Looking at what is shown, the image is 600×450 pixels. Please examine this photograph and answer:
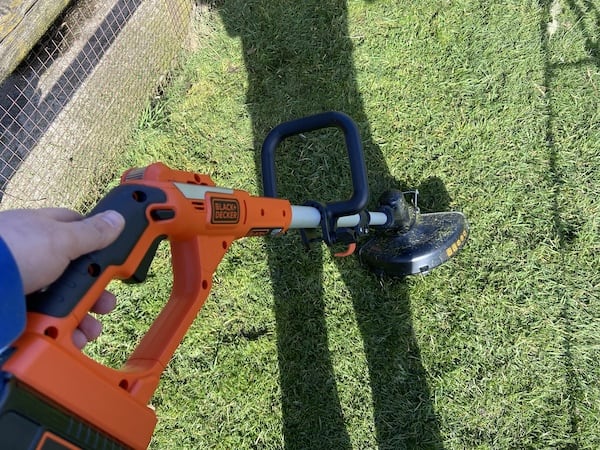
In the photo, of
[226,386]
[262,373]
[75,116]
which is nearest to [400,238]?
[262,373]

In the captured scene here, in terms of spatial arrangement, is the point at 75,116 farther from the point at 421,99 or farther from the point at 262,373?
the point at 421,99

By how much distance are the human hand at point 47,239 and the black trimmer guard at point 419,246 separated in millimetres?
1955

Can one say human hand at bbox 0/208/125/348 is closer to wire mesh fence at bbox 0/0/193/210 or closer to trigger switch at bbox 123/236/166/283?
trigger switch at bbox 123/236/166/283

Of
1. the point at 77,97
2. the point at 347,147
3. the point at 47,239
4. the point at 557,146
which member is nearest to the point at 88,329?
the point at 47,239

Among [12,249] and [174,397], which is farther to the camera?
[174,397]

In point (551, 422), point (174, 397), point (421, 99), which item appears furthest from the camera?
point (421, 99)

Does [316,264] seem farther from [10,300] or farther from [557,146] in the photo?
[10,300]

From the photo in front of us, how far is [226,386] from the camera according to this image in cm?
302

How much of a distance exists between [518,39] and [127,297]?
311cm

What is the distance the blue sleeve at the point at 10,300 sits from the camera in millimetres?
999

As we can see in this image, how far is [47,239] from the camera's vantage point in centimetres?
116

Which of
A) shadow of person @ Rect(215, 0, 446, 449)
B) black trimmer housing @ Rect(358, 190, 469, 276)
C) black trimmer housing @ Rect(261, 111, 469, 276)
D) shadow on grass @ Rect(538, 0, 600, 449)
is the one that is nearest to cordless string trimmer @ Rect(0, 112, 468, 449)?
black trimmer housing @ Rect(261, 111, 469, 276)

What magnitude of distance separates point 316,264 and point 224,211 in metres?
1.61

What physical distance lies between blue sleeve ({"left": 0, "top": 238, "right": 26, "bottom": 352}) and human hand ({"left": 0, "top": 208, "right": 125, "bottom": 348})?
0.05 m
